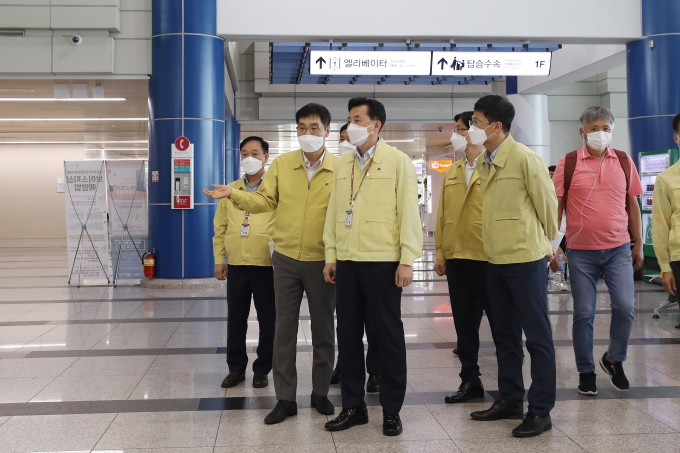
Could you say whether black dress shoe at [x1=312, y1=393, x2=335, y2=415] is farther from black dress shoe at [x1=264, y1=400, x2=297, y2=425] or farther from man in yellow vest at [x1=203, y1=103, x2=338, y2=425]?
black dress shoe at [x1=264, y1=400, x2=297, y2=425]

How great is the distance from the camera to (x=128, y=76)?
1031cm

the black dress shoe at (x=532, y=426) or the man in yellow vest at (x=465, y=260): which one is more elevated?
the man in yellow vest at (x=465, y=260)

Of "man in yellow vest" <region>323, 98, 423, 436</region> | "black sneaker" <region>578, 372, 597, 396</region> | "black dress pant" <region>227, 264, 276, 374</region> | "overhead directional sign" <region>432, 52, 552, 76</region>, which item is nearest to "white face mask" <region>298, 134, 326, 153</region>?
"man in yellow vest" <region>323, 98, 423, 436</region>

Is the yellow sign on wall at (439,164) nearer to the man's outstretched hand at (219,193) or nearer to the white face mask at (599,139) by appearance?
the white face mask at (599,139)

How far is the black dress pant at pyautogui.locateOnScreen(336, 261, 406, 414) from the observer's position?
11.2 ft

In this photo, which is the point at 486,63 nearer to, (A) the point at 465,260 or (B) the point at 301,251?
(A) the point at 465,260

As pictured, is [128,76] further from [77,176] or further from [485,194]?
[485,194]

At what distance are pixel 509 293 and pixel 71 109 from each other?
13.1m

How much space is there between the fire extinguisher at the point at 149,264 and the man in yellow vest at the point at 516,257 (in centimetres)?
735

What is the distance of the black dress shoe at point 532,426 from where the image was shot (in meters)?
3.32

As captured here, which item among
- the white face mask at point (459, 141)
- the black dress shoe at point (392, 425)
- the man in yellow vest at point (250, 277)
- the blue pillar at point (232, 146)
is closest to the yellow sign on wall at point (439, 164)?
the blue pillar at point (232, 146)

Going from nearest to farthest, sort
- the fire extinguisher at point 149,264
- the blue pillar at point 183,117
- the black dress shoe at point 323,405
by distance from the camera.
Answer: the black dress shoe at point 323,405, the blue pillar at point 183,117, the fire extinguisher at point 149,264

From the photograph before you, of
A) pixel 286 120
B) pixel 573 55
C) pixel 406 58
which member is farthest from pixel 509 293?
pixel 286 120

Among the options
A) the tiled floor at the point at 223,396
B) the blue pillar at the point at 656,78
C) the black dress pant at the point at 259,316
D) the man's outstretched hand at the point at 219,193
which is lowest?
the tiled floor at the point at 223,396
